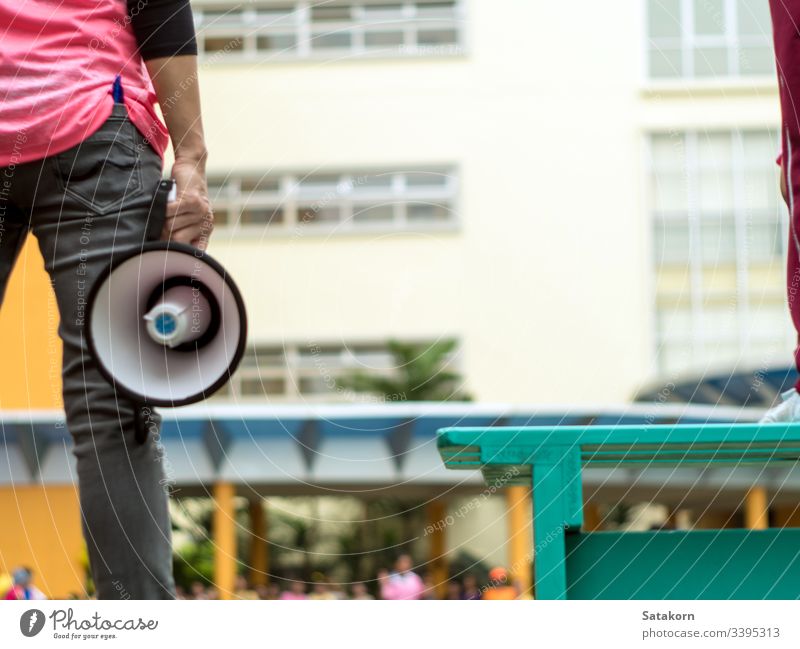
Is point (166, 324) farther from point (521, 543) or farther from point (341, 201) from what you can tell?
point (341, 201)

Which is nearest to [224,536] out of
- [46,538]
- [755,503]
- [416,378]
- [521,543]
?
[46,538]

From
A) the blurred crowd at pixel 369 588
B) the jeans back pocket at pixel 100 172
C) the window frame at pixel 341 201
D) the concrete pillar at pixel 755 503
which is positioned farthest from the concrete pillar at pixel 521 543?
the jeans back pocket at pixel 100 172

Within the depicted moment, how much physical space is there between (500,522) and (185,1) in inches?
Result: 799

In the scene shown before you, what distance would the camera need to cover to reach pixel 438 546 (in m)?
19.1

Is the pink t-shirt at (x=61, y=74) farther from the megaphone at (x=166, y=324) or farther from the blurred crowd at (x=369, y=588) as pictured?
the blurred crowd at (x=369, y=588)

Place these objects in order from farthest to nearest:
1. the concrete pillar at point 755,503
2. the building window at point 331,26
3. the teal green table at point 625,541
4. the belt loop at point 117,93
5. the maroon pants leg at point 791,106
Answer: the building window at point 331,26 < the concrete pillar at point 755,503 < the maroon pants leg at point 791,106 < the belt loop at point 117,93 < the teal green table at point 625,541

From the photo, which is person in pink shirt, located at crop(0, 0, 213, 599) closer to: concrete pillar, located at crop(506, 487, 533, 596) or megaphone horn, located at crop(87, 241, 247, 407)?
megaphone horn, located at crop(87, 241, 247, 407)

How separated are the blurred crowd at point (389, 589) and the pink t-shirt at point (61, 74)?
→ 1342mm

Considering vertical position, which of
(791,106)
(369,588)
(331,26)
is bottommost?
(369,588)

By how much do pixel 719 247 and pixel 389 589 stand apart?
11.4 m

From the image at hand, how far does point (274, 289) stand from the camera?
65.8 ft

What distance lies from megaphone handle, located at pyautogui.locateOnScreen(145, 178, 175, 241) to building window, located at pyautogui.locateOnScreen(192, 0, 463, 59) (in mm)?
15936

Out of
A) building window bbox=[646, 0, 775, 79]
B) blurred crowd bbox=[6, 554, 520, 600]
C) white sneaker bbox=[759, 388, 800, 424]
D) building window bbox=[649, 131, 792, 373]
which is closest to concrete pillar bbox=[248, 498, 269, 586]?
blurred crowd bbox=[6, 554, 520, 600]

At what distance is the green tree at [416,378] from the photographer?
63.8 ft
